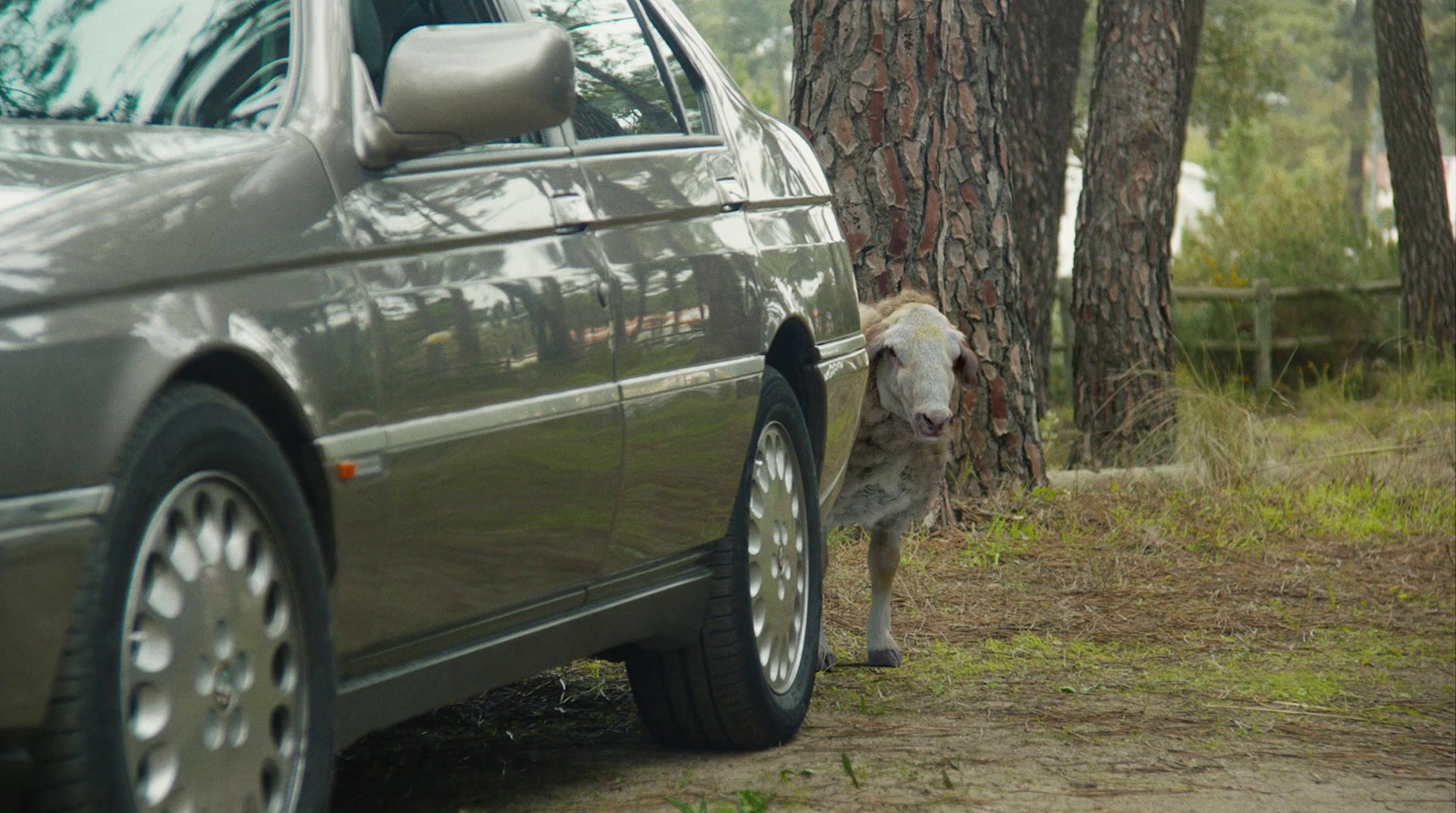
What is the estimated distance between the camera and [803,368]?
536 centimetres

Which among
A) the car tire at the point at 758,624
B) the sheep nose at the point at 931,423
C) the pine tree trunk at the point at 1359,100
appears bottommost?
the car tire at the point at 758,624

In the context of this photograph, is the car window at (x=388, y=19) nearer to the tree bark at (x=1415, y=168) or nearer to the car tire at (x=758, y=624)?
the car tire at (x=758, y=624)

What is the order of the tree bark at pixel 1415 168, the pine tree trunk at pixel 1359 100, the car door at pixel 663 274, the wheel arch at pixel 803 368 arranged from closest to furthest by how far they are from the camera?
the car door at pixel 663 274 → the wheel arch at pixel 803 368 → the tree bark at pixel 1415 168 → the pine tree trunk at pixel 1359 100

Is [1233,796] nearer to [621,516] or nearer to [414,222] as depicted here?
[621,516]

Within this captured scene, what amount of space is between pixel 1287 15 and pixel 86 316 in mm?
51795

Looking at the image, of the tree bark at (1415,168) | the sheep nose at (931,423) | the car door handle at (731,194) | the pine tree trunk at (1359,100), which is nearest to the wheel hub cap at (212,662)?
the car door handle at (731,194)

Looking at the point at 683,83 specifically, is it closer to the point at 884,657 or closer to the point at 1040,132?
the point at 884,657

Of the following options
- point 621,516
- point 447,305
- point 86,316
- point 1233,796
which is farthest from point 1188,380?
point 86,316

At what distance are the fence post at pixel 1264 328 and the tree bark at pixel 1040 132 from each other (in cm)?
357

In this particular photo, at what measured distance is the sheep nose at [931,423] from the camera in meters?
5.89

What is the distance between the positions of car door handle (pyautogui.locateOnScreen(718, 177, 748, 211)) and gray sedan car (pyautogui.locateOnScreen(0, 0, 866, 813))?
0.04 ft

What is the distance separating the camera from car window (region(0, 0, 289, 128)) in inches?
125

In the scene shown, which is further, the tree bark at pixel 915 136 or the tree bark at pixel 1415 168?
the tree bark at pixel 1415 168

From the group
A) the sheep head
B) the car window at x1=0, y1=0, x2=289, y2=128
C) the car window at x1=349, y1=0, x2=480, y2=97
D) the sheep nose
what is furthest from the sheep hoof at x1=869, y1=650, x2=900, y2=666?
the car window at x1=0, y1=0, x2=289, y2=128
